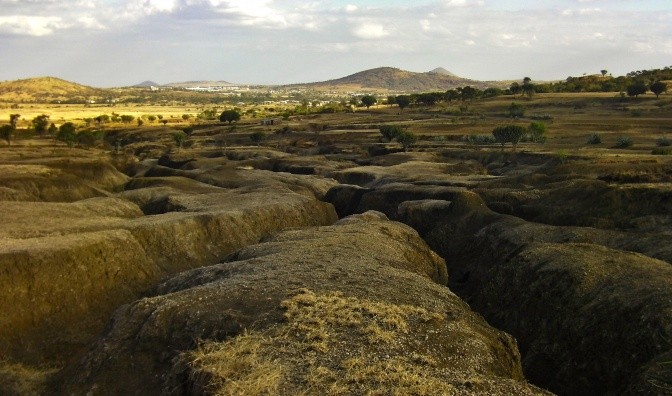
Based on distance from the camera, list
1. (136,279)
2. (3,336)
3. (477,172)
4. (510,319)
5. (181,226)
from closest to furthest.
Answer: (3,336), (510,319), (136,279), (181,226), (477,172)

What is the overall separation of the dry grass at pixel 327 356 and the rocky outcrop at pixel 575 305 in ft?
21.9

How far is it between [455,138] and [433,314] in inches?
3547

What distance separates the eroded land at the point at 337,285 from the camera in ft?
58.2

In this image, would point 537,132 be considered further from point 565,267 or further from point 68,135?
point 68,135

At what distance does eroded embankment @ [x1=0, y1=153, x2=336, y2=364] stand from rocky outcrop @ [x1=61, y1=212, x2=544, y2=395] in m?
7.00

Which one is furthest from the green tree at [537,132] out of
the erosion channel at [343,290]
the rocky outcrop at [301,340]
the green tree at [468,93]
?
the green tree at [468,93]

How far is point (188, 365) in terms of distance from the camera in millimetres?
17312

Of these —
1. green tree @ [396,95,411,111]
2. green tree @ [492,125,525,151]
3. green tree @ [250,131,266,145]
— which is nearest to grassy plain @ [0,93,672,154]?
green tree @ [396,95,411,111]

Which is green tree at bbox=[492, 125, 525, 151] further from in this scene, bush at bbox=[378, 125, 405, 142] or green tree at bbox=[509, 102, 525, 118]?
green tree at bbox=[509, 102, 525, 118]

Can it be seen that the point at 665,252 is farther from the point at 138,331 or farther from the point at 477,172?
the point at 477,172

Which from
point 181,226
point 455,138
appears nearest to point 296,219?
point 181,226

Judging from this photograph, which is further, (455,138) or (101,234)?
(455,138)

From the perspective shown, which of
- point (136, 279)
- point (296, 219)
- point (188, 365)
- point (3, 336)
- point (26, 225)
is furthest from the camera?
point (296, 219)

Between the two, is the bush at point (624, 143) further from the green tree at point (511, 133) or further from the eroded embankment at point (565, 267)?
the eroded embankment at point (565, 267)
